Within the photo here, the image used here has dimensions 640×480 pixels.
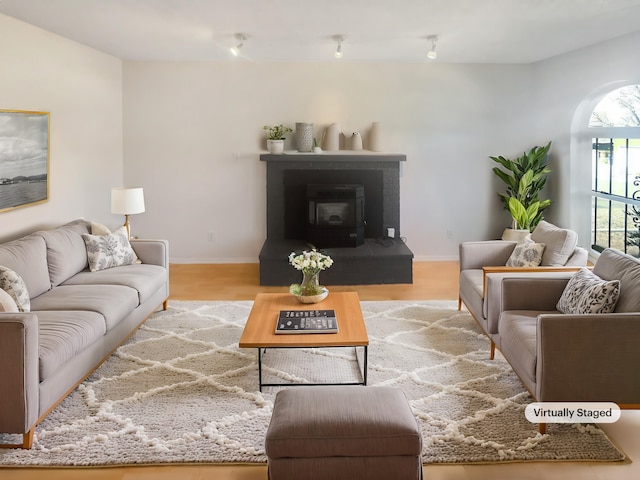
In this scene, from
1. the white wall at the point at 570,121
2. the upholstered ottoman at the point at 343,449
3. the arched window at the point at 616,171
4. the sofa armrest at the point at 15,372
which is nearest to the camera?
the upholstered ottoman at the point at 343,449

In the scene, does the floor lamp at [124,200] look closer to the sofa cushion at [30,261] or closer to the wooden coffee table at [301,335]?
the sofa cushion at [30,261]

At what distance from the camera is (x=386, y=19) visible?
5.09 metres

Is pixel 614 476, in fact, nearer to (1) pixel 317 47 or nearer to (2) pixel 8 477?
(2) pixel 8 477

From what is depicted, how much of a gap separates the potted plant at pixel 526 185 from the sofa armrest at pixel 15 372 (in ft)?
18.8

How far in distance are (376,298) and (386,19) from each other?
261 cm

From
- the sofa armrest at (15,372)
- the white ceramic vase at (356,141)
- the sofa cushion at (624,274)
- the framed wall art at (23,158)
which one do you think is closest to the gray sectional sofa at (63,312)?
the sofa armrest at (15,372)

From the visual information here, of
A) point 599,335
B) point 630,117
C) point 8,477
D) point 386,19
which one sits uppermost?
point 386,19

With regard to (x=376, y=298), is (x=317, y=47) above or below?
above

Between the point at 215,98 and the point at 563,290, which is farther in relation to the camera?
the point at 215,98

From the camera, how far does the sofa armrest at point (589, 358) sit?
340 centimetres

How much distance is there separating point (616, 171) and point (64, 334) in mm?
5670

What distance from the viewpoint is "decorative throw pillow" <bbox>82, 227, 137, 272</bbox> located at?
5484 millimetres

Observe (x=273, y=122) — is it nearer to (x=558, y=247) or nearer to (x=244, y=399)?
(x=558, y=247)

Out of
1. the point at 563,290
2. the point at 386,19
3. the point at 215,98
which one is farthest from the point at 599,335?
the point at 215,98
